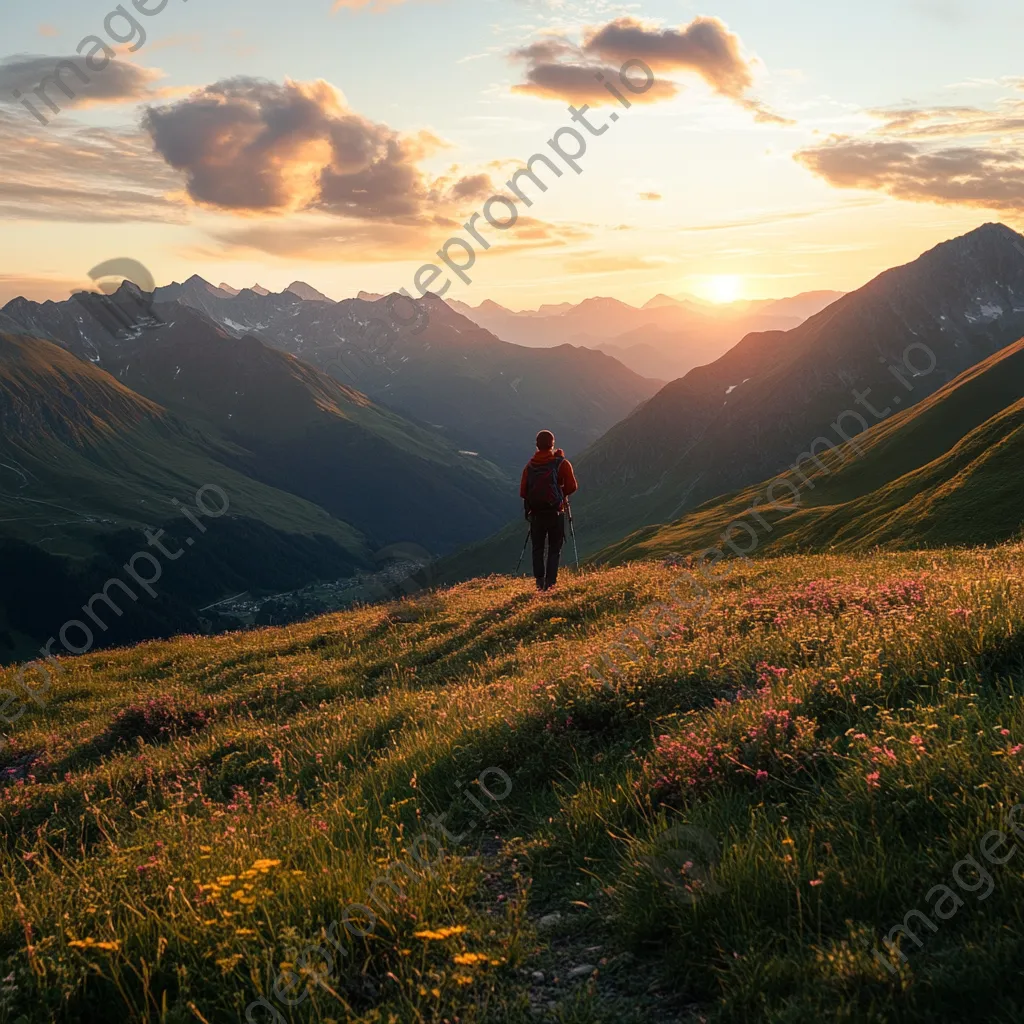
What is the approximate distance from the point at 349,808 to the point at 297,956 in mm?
2780

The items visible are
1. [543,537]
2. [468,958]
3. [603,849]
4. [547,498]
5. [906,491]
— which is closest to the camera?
[468,958]

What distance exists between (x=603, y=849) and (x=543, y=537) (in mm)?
16536

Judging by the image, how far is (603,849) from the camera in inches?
229

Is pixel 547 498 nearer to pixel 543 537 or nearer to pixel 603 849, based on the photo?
pixel 543 537

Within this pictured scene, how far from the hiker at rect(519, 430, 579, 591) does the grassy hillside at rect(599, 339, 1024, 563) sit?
8664mm

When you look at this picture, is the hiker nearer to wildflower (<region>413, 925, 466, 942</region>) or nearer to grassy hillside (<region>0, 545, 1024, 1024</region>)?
grassy hillside (<region>0, 545, 1024, 1024</region>)

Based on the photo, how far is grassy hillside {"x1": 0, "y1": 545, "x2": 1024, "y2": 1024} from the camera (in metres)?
4.18

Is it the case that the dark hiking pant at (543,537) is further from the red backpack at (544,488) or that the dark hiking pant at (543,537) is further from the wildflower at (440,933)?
the wildflower at (440,933)

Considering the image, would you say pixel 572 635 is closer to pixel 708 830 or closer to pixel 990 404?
pixel 708 830

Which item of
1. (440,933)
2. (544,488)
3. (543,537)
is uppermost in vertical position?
(544,488)

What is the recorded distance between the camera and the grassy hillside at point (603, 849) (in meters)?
4.18

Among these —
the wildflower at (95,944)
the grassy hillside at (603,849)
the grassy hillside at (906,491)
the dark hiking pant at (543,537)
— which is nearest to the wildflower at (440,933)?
the grassy hillside at (603,849)

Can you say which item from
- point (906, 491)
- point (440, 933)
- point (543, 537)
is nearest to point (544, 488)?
point (543, 537)

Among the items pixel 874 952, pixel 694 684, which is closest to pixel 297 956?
pixel 874 952
